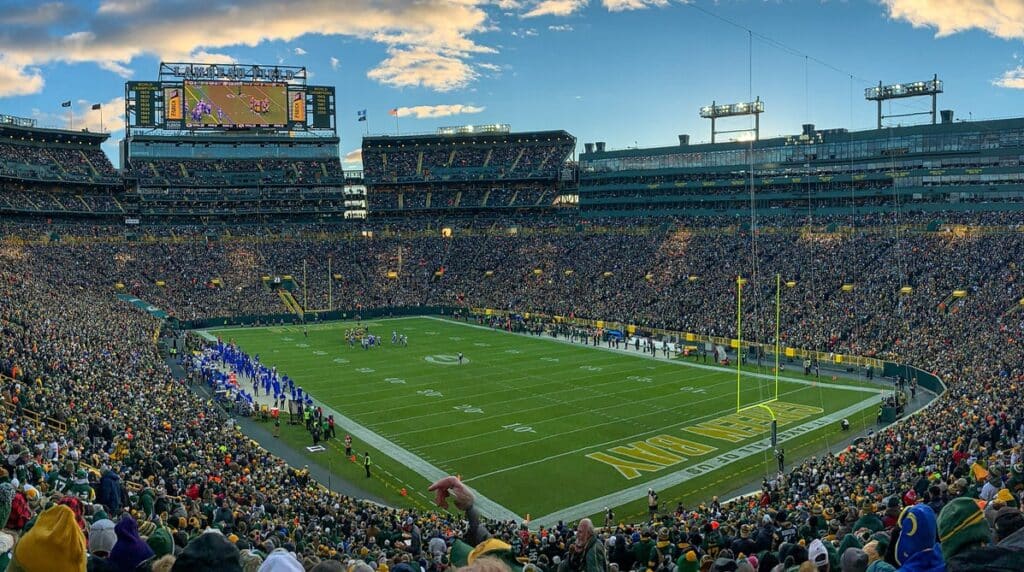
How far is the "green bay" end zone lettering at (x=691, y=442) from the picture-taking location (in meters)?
23.7

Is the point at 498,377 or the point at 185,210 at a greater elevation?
the point at 185,210

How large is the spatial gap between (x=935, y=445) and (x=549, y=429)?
13782 millimetres

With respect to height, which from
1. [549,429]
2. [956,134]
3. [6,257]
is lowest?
[549,429]

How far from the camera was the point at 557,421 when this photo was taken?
29094mm

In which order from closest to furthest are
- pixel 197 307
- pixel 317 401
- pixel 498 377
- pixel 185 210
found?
pixel 317 401 → pixel 498 377 → pixel 197 307 → pixel 185 210

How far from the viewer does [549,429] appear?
91.9 ft

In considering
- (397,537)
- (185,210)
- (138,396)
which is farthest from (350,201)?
(397,537)

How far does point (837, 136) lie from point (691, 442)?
154ft

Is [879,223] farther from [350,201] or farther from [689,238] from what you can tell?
[350,201]

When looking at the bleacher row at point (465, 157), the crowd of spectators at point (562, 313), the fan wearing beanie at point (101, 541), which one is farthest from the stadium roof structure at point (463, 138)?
the fan wearing beanie at point (101, 541)

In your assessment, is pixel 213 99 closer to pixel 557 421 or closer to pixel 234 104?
pixel 234 104

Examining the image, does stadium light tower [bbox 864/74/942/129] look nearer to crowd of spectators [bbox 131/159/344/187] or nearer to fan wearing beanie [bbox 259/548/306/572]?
crowd of spectators [bbox 131/159/344/187]

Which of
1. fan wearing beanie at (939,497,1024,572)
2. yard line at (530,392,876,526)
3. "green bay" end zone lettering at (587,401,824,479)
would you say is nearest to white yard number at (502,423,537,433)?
"green bay" end zone lettering at (587,401,824,479)

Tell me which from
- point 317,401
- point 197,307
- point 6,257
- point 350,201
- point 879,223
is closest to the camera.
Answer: point 317,401
